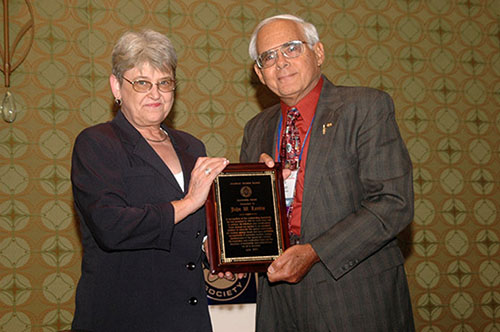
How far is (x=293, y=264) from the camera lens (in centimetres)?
239

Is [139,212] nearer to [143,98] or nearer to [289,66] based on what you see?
[143,98]

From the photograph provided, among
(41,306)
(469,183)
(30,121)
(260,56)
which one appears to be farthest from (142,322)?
(469,183)

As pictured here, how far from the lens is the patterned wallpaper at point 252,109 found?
4.21 meters

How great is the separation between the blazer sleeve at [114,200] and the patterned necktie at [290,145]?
0.69 metres

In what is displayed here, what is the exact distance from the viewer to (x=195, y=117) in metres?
4.62

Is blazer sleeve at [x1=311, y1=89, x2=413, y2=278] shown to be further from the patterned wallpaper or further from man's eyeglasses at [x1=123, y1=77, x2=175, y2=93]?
the patterned wallpaper

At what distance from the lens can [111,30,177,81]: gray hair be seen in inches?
90.0

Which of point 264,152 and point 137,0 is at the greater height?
point 137,0

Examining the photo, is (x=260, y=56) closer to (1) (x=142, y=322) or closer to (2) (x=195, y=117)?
(1) (x=142, y=322)

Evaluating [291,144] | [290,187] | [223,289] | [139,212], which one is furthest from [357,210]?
[223,289]

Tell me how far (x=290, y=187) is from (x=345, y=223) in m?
0.34

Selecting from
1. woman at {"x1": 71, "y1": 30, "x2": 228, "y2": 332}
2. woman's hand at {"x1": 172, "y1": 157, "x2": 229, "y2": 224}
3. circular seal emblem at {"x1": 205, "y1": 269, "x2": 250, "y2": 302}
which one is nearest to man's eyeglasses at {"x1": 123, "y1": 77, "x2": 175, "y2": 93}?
woman at {"x1": 71, "y1": 30, "x2": 228, "y2": 332}

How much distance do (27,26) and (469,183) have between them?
401cm

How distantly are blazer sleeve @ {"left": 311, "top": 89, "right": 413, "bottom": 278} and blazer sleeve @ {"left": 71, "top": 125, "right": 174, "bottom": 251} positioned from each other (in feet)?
2.35
